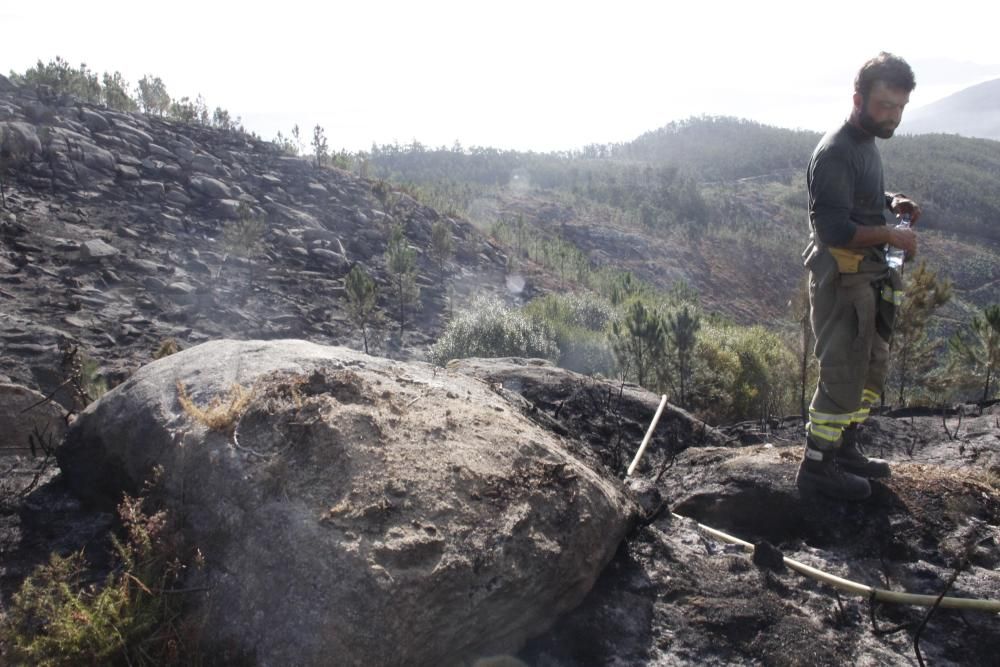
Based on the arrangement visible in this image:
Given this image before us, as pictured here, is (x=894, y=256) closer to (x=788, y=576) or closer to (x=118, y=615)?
(x=788, y=576)

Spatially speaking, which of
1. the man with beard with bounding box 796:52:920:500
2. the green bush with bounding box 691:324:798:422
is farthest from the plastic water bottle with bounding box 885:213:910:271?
the green bush with bounding box 691:324:798:422

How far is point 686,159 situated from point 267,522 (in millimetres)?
113121

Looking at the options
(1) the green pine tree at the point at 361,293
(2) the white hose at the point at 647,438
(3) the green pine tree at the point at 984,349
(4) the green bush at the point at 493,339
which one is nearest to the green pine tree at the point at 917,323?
(3) the green pine tree at the point at 984,349

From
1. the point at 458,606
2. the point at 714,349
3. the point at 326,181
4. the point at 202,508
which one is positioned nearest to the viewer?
the point at 458,606

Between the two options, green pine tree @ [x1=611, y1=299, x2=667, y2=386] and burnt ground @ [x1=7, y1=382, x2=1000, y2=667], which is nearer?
burnt ground @ [x1=7, y1=382, x2=1000, y2=667]

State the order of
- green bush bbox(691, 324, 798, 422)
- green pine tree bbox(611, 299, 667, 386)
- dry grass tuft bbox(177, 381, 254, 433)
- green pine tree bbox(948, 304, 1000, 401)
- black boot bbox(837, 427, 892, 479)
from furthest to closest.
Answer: green bush bbox(691, 324, 798, 422)
green pine tree bbox(611, 299, 667, 386)
green pine tree bbox(948, 304, 1000, 401)
black boot bbox(837, 427, 892, 479)
dry grass tuft bbox(177, 381, 254, 433)

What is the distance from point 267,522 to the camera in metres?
2.14

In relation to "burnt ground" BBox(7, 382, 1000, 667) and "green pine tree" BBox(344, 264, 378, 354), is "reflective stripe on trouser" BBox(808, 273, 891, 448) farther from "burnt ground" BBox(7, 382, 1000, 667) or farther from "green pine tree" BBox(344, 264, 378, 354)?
"green pine tree" BBox(344, 264, 378, 354)

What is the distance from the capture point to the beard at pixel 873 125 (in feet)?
9.49

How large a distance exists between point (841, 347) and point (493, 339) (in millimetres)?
11597

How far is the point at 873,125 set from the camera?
2.90 m

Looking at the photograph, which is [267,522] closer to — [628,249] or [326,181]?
[326,181]

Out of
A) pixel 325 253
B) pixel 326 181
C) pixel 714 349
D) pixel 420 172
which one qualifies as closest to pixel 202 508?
pixel 714 349

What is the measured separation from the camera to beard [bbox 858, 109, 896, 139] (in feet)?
9.49
